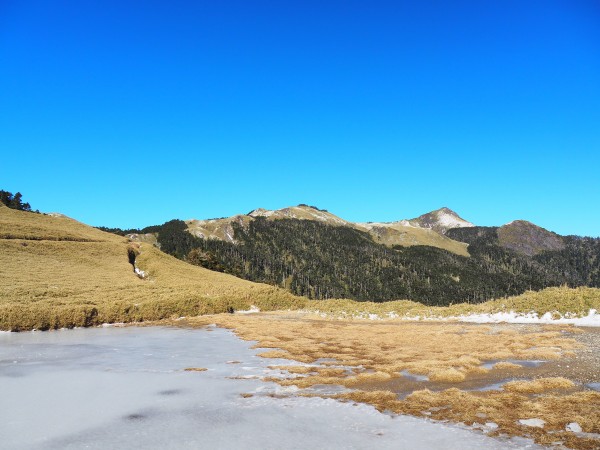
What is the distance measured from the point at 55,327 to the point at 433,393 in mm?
33189

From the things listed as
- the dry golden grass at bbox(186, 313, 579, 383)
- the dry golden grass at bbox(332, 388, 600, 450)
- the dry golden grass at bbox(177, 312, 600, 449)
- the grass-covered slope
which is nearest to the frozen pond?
the dry golden grass at bbox(332, 388, 600, 450)

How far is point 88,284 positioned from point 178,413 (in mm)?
43672

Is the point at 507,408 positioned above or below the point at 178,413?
above

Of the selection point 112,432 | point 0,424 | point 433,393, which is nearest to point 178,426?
→ point 112,432

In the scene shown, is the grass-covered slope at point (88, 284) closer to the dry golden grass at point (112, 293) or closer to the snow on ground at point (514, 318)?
the dry golden grass at point (112, 293)

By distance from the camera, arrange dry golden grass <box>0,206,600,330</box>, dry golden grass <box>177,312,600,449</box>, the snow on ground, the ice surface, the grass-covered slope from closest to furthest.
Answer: the ice surface, dry golden grass <box>177,312,600,449</box>, the snow on ground, dry golden grass <box>0,206,600,330</box>, the grass-covered slope

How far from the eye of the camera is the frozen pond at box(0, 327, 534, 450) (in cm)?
880

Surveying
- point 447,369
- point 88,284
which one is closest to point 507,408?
point 447,369

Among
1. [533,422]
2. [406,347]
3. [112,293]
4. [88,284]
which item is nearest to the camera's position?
[533,422]

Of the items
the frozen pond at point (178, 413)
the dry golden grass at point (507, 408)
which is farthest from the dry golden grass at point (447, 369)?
the frozen pond at point (178, 413)

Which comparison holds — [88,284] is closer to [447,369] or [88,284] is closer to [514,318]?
[447,369]

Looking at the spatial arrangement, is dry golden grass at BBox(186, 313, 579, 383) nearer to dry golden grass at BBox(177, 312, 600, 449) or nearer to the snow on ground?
dry golden grass at BBox(177, 312, 600, 449)

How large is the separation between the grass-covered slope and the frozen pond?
17.3m

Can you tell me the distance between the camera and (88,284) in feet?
158
